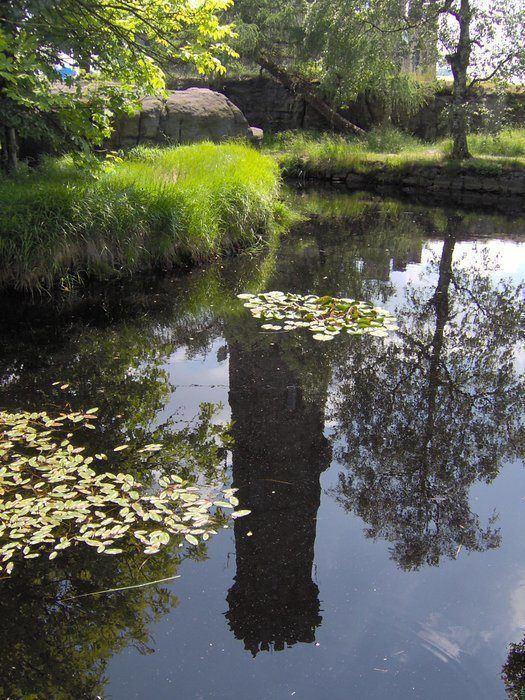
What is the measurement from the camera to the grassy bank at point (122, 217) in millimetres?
6742

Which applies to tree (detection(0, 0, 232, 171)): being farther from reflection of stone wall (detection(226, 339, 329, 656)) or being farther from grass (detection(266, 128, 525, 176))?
grass (detection(266, 128, 525, 176))

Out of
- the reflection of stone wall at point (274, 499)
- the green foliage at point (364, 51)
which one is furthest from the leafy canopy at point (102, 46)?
the green foliage at point (364, 51)

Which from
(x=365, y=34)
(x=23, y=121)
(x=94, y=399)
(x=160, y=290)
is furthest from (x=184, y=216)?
(x=365, y=34)

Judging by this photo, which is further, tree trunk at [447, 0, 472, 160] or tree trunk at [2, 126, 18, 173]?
tree trunk at [447, 0, 472, 160]

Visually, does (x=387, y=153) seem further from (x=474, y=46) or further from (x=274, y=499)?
(x=274, y=499)

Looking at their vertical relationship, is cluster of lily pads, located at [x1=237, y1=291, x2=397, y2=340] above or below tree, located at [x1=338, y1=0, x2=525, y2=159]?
below

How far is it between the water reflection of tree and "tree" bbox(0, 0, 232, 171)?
166 inches

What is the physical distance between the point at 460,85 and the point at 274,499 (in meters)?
14.7

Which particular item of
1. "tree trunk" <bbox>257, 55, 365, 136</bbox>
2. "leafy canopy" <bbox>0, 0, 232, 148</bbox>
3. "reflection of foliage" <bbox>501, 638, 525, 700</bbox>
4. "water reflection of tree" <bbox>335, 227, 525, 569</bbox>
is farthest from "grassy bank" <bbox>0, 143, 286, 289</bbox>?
"tree trunk" <bbox>257, 55, 365, 136</bbox>

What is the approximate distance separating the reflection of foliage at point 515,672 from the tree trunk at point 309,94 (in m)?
18.8

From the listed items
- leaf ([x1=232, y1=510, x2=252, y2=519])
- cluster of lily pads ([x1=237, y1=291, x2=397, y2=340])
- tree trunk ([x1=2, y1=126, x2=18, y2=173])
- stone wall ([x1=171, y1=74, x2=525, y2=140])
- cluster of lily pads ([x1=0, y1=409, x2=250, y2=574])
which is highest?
stone wall ([x1=171, y1=74, x2=525, y2=140])

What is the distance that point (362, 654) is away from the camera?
104 inches

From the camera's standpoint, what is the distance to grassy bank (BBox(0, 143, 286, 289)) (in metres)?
6.74

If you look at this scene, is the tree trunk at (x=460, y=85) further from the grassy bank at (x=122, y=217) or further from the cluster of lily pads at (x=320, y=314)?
the cluster of lily pads at (x=320, y=314)
